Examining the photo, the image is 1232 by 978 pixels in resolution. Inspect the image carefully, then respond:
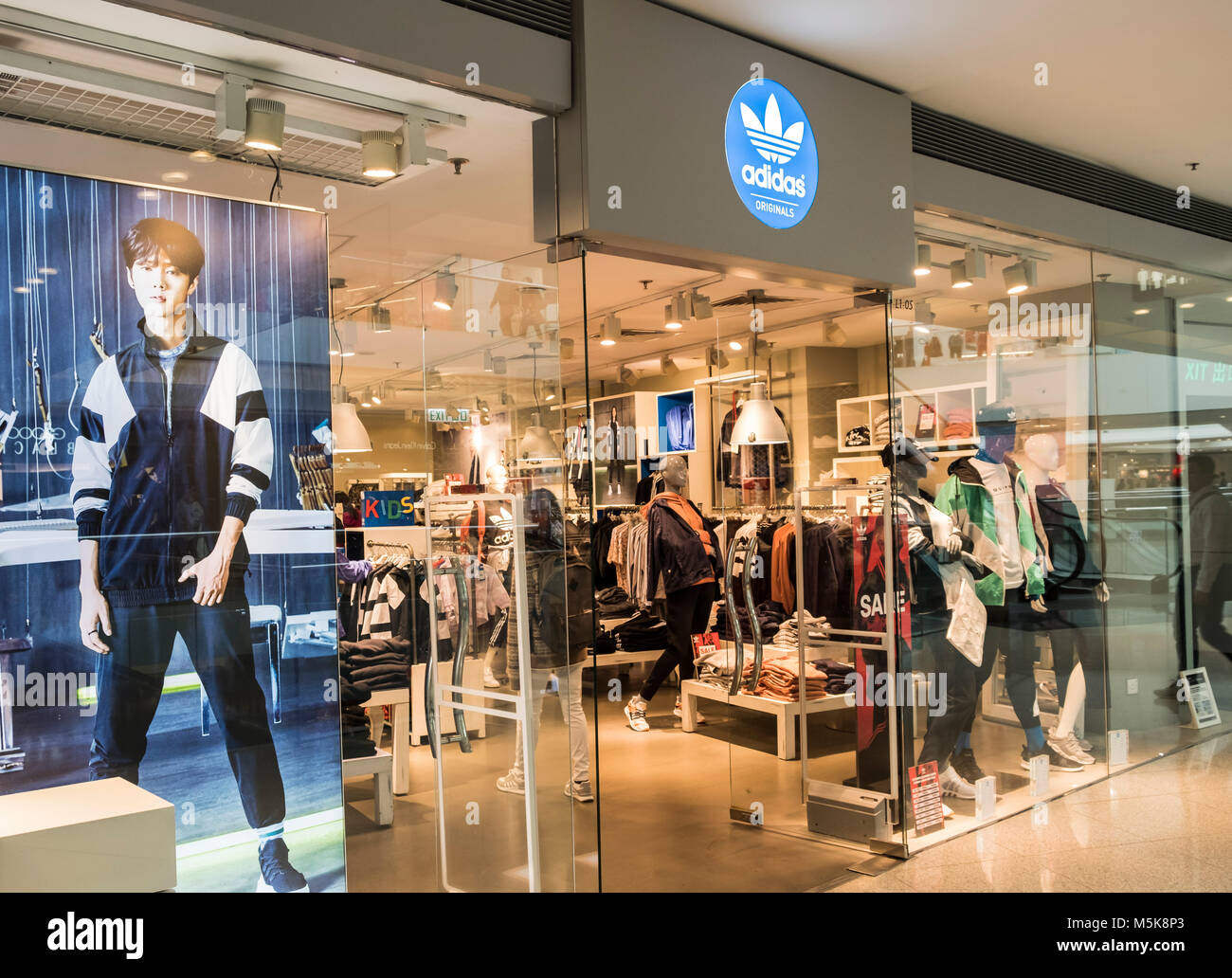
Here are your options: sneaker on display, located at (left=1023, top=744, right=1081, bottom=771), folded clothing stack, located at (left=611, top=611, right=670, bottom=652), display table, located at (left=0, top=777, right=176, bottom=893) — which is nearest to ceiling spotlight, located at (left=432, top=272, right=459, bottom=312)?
display table, located at (left=0, top=777, right=176, bottom=893)

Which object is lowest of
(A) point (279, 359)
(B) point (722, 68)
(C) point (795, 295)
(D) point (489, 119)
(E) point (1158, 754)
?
(E) point (1158, 754)

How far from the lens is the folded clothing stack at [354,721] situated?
298 centimetres

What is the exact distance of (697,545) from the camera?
6336mm

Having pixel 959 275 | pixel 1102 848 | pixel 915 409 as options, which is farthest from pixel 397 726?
pixel 959 275

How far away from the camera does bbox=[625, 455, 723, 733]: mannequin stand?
249 inches

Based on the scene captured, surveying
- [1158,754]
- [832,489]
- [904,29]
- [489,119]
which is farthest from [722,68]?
[1158,754]

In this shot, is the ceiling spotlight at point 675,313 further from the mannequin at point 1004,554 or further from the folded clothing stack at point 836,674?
the folded clothing stack at point 836,674

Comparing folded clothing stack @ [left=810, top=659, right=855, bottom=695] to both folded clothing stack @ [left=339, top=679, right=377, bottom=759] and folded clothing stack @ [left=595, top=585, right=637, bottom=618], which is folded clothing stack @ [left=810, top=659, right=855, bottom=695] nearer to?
folded clothing stack @ [left=339, top=679, right=377, bottom=759]

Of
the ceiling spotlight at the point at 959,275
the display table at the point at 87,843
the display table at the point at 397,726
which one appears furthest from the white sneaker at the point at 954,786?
the display table at the point at 87,843

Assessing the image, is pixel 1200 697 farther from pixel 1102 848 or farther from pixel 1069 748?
pixel 1102 848

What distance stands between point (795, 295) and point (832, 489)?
0.91 metres

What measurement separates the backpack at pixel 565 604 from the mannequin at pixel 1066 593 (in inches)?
117

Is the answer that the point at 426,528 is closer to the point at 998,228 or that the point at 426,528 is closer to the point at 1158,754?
the point at 998,228

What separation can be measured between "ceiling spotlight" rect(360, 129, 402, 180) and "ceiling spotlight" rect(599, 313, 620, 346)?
2.94m
